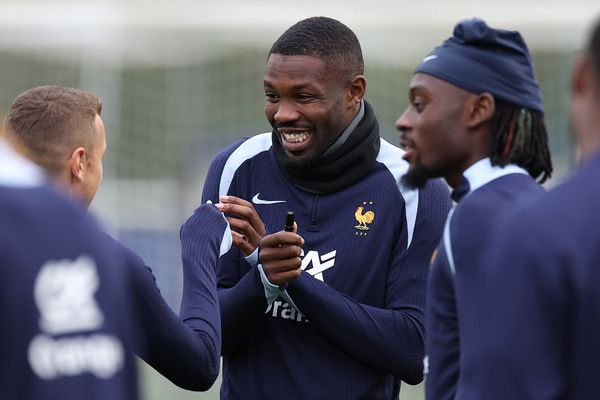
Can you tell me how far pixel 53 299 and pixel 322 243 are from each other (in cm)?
243

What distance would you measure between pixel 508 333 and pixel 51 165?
1.74 metres

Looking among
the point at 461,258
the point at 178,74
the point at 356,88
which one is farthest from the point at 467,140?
the point at 178,74

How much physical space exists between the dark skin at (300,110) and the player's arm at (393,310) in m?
0.32

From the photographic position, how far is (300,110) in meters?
4.81

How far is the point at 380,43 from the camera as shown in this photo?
1187 centimetres

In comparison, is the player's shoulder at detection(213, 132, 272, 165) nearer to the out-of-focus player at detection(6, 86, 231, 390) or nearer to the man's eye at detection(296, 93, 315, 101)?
the man's eye at detection(296, 93, 315, 101)

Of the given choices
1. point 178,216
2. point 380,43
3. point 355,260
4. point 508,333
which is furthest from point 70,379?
point 380,43

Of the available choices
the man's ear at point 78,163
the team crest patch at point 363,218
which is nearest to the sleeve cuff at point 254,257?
the team crest patch at point 363,218

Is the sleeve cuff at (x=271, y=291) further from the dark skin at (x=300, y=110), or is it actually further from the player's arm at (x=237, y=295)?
the dark skin at (x=300, y=110)

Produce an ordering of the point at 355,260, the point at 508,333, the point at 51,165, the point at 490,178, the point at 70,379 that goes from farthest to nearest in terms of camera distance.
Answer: the point at 355,260 < the point at 51,165 < the point at 490,178 < the point at 508,333 < the point at 70,379

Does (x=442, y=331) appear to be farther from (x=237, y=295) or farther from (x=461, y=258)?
(x=237, y=295)

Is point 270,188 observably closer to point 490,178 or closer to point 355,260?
point 355,260

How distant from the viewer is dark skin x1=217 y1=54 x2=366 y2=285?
4.71 meters

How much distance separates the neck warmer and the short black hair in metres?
0.25
